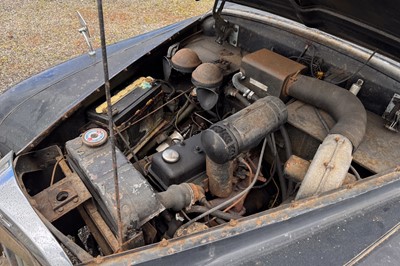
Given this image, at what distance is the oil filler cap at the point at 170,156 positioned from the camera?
5.02ft

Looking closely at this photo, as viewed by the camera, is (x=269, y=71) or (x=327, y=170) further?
(x=269, y=71)

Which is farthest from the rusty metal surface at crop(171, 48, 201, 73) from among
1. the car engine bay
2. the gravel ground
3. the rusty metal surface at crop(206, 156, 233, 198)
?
the gravel ground

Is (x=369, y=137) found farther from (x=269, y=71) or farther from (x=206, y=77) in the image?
(x=206, y=77)

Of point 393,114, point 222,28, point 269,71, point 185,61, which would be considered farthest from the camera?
point 222,28

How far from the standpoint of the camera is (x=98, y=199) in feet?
4.36

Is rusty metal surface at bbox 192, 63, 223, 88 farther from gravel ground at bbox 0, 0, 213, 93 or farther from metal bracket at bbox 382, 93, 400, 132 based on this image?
gravel ground at bbox 0, 0, 213, 93

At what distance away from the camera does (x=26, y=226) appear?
43.4 inches

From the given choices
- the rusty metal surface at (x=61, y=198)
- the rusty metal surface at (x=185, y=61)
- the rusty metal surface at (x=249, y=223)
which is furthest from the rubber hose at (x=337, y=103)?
the rusty metal surface at (x=61, y=198)

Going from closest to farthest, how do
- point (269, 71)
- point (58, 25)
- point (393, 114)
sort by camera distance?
1. point (393, 114)
2. point (269, 71)
3. point (58, 25)

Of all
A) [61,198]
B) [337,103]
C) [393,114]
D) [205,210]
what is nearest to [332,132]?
[337,103]

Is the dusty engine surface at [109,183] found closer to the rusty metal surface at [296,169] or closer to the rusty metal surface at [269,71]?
the rusty metal surface at [296,169]

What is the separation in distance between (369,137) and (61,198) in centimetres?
129

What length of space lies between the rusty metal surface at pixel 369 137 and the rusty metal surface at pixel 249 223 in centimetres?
17

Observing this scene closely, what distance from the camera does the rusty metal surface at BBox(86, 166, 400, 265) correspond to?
104 cm
